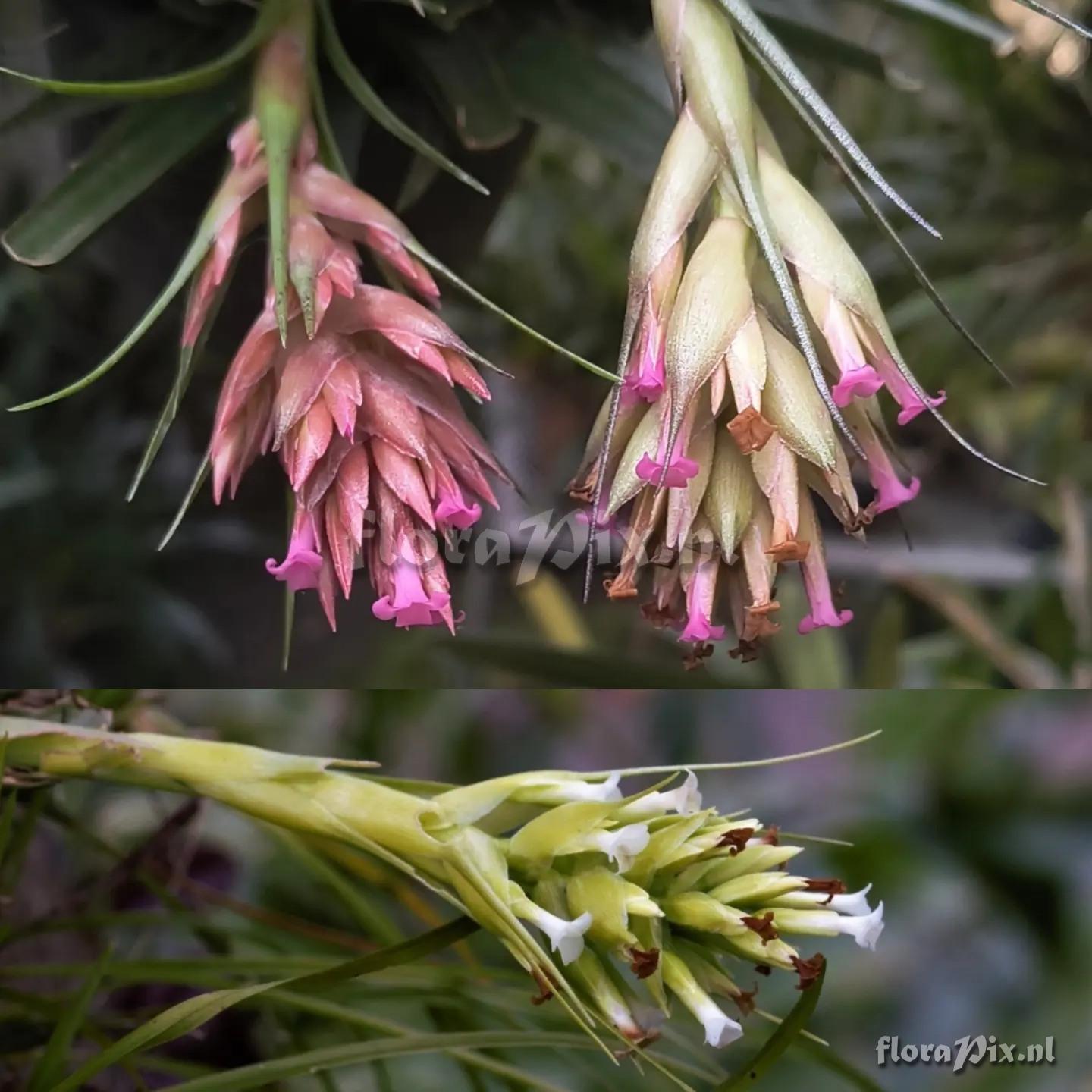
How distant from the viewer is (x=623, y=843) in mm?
202

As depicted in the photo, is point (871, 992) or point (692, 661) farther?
point (871, 992)

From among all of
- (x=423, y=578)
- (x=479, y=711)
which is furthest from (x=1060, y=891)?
(x=423, y=578)

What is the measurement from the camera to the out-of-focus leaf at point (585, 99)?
0.31 m

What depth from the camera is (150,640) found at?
1.45ft

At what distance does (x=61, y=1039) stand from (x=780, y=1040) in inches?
7.0

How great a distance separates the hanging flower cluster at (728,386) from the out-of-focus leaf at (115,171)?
0.44 ft

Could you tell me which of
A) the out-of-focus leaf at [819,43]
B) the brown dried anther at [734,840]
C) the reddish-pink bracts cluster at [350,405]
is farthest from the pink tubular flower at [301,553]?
the out-of-focus leaf at [819,43]

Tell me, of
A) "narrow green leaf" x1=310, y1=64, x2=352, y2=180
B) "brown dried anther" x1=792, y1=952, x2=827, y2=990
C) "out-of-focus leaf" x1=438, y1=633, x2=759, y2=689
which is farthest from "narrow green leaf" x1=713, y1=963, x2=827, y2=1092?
"narrow green leaf" x1=310, y1=64, x2=352, y2=180

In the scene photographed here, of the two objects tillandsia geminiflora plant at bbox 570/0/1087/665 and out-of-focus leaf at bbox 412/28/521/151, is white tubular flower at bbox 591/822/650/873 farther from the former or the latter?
out-of-focus leaf at bbox 412/28/521/151

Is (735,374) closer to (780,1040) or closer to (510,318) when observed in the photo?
(510,318)

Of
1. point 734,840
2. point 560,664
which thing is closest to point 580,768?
point 560,664

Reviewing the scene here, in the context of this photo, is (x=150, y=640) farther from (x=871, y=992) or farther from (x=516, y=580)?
(x=871, y=992)

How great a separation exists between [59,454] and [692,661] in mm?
350

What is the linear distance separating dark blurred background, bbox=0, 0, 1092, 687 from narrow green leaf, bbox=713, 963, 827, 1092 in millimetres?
105
